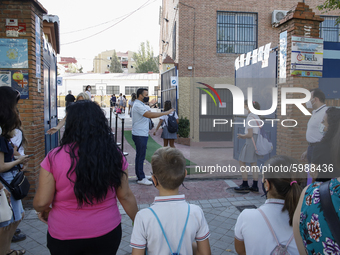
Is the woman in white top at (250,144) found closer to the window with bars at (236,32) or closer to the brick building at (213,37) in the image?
the brick building at (213,37)

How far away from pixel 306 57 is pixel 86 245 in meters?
6.28

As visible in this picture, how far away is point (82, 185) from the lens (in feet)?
6.64

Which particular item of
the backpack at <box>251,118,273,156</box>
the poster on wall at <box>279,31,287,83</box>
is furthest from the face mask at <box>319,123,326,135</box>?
the poster on wall at <box>279,31,287,83</box>

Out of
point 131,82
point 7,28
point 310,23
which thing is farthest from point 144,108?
point 131,82

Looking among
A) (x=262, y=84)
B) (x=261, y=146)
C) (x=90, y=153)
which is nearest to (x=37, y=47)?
(x=90, y=153)

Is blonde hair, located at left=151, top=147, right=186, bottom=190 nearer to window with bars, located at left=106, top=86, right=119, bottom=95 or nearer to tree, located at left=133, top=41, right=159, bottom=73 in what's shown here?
window with bars, located at left=106, top=86, right=119, bottom=95

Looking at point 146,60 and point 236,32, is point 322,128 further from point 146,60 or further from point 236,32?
point 146,60

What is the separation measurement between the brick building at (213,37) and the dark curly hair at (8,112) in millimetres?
11341

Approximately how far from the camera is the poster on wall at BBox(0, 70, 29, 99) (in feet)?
16.1

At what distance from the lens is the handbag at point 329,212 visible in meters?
1.24

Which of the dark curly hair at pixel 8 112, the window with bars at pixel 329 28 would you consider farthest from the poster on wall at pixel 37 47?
the window with bars at pixel 329 28

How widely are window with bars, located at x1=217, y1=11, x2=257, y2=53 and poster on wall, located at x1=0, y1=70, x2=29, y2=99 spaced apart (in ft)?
39.2

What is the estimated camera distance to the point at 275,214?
204 centimetres

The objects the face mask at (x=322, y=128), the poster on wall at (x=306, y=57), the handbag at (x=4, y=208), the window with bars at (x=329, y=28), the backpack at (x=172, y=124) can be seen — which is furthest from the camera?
the window with bars at (x=329, y=28)
